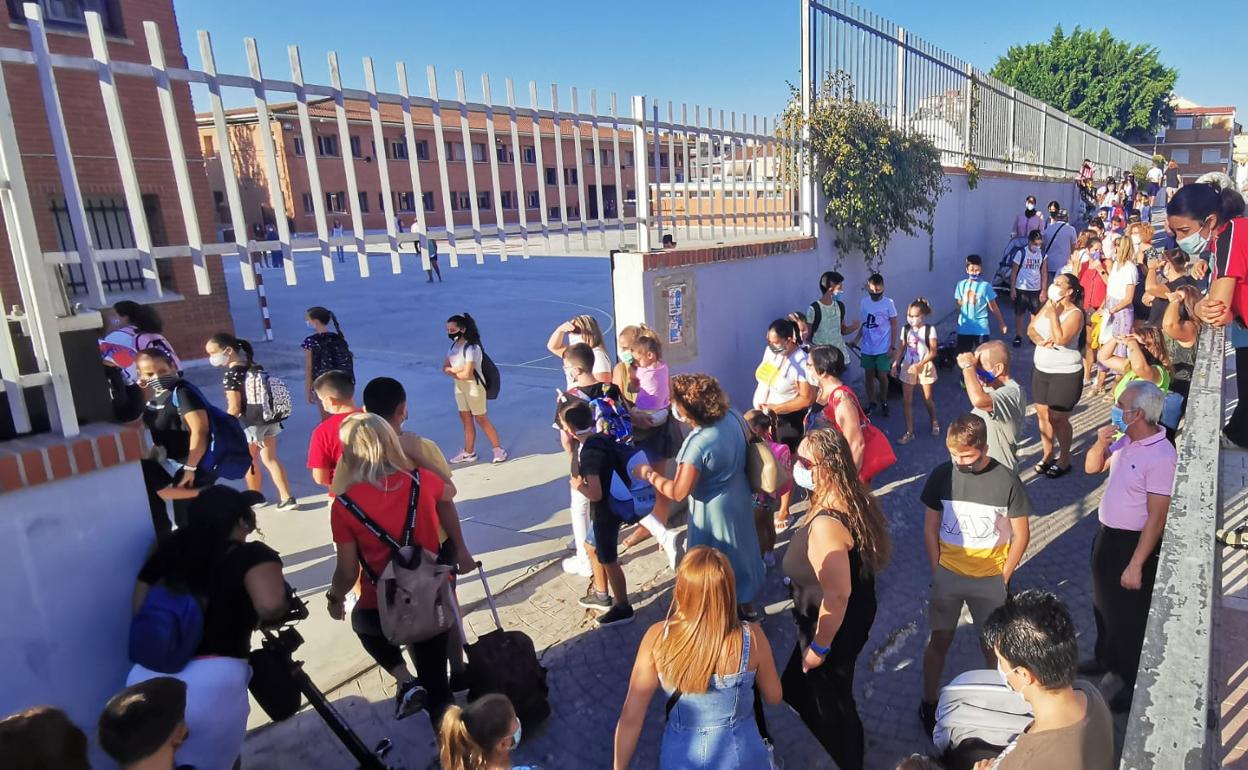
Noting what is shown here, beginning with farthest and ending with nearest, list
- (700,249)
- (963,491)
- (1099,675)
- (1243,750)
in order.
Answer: (700,249) → (1099,675) → (963,491) → (1243,750)

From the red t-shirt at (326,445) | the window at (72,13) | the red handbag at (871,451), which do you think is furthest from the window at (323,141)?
the window at (72,13)

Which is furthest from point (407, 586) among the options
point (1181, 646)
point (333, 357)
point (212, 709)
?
point (333, 357)

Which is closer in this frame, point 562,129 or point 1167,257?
point 562,129

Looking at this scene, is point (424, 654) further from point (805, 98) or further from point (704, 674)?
point (805, 98)

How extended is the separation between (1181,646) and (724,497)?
2.44 metres

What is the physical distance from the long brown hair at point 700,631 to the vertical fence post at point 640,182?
12.8 ft

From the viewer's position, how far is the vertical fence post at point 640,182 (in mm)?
5730

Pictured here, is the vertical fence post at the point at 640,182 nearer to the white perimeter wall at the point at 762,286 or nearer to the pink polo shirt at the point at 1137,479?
the white perimeter wall at the point at 762,286

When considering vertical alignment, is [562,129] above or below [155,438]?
above

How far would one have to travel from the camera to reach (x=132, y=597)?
8.82 feet

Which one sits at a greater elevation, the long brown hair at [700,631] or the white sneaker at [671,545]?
the long brown hair at [700,631]

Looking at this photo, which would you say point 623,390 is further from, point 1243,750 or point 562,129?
point 1243,750

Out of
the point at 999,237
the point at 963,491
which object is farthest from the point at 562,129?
the point at 999,237

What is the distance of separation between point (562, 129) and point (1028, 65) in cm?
6173
